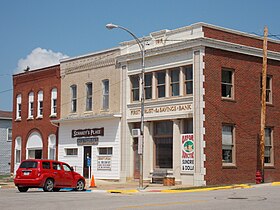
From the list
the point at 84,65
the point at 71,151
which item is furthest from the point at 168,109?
the point at 71,151

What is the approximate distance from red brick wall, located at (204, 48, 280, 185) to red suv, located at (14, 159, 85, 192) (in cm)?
779

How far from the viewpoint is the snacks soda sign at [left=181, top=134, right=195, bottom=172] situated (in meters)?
30.9

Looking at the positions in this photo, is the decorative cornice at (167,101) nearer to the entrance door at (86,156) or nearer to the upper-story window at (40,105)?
the entrance door at (86,156)

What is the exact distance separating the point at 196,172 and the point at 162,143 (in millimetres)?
3985

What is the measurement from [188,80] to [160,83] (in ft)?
8.26

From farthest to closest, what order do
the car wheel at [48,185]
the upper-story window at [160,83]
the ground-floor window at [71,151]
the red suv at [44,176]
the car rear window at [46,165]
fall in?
the ground-floor window at [71,151]
the upper-story window at [160,83]
the car rear window at [46,165]
the car wheel at [48,185]
the red suv at [44,176]

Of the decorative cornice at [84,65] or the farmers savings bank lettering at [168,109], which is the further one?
the decorative cornice at [84,65]

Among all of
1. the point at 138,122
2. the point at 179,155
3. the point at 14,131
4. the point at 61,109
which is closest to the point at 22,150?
the point at 14,131

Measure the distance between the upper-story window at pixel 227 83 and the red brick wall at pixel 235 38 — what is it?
1.93m

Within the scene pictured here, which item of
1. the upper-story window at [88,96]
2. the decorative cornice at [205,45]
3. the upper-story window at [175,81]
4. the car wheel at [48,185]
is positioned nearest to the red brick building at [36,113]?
the upper-story window at [88,96]

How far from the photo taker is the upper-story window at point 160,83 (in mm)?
33500

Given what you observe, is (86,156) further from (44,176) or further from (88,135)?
(44,176)

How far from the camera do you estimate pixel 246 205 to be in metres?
17.9

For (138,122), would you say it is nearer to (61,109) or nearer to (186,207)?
(61,109)
